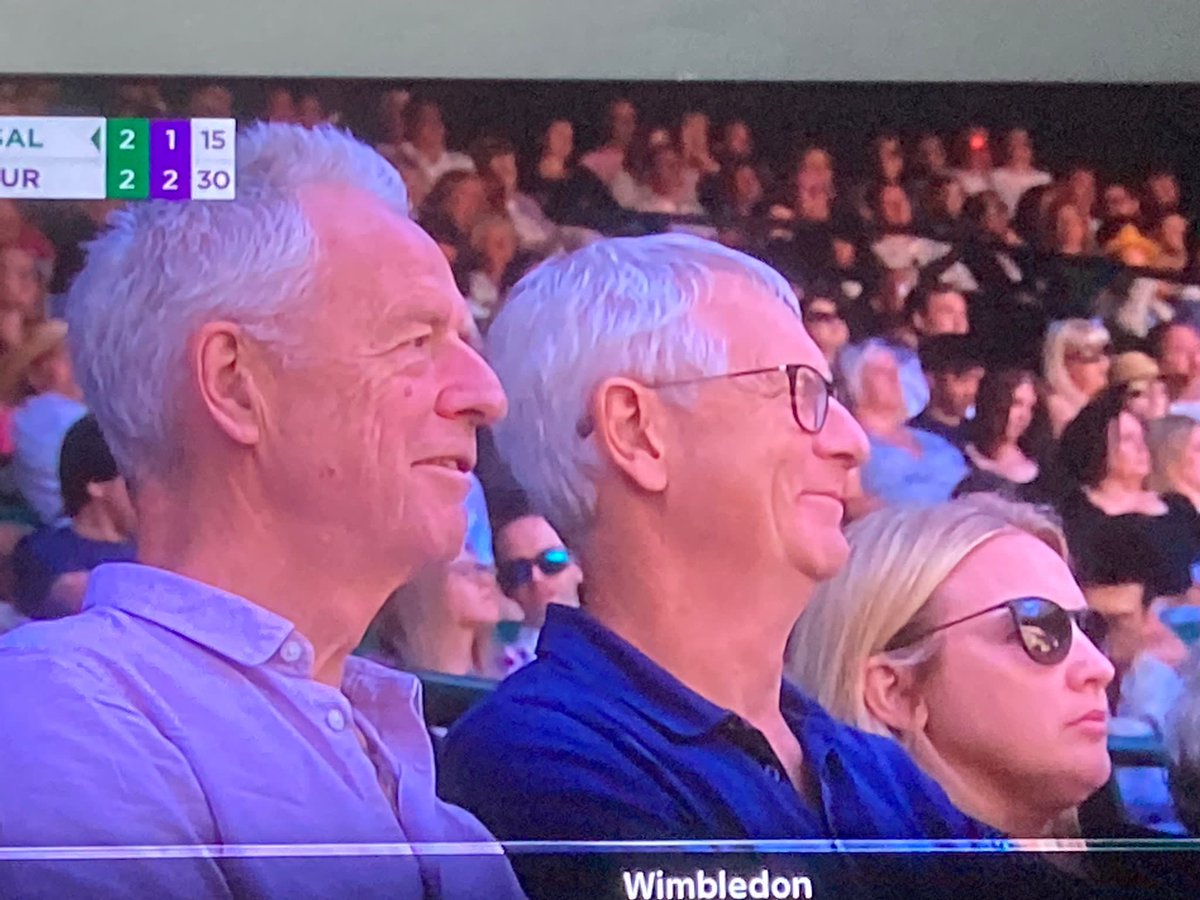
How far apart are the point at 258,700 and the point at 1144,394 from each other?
115cm

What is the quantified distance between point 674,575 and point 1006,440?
0.45 m

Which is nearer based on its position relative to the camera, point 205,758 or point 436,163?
point 205,758

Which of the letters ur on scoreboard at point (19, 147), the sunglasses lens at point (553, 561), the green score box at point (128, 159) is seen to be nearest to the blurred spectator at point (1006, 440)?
the sunglasses lens at point (553, 561)

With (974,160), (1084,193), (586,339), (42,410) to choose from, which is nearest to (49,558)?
(42,410)

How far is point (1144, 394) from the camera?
1.78 metres

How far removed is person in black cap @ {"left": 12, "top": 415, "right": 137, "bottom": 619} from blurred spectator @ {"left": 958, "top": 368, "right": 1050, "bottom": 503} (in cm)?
104

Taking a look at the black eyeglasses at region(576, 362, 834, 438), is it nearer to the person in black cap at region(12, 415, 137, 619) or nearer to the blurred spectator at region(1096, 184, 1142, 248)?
the blurred spectator at region(1096, 184, 1142, 248)

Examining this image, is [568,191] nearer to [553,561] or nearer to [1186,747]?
[553,561]

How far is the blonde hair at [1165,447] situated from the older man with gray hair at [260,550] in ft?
2.70

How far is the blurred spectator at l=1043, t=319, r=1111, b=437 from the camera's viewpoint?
1.77 m

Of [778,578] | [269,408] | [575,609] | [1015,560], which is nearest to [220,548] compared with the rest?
[269,408]

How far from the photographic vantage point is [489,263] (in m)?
1.78

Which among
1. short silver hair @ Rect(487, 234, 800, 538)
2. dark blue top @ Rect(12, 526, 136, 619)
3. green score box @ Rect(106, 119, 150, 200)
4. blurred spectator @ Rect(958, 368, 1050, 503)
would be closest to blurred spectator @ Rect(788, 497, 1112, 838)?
blurred spectator @ Rect(958, 368, 1050, 503)

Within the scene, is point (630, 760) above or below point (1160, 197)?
below
